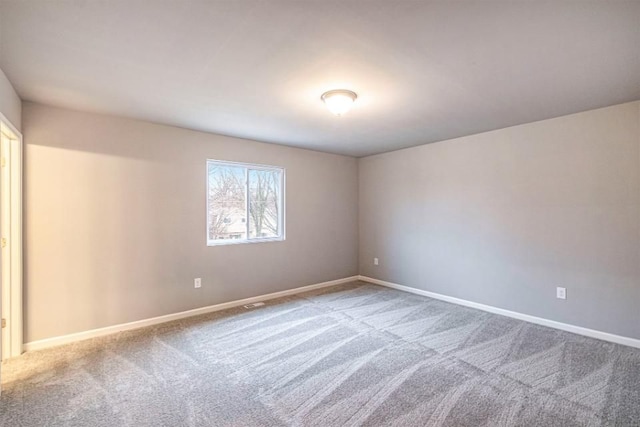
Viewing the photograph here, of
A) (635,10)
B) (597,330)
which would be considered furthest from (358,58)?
(597,330)

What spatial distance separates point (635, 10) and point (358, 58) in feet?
4.79

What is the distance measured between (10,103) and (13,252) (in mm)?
1283

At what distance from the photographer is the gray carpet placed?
1.92 m

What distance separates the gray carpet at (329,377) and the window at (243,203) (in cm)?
124

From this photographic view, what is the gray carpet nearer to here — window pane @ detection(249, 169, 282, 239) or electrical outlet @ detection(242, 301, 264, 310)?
electrical outlet @ detection(242, 301, 264, 310)

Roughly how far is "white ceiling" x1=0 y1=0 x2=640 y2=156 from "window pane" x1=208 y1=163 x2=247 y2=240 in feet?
3.31

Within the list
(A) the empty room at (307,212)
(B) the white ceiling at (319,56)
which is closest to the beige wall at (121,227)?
(A) the empty room at (307,212)

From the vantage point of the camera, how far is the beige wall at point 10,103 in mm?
2295

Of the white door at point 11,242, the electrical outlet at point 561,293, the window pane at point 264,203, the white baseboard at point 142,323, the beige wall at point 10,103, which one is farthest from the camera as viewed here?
the window pane at point 264,203

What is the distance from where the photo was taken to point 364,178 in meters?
5.56

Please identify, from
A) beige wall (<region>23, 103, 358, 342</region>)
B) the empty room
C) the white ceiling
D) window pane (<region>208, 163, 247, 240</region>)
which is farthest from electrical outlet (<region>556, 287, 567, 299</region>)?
window pane (<region>208, 163, 247, 240</region>)

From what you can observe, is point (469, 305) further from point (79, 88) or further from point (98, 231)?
point (79, 88)

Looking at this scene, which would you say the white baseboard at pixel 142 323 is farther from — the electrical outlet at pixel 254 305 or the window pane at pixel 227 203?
the window pane at pixel 227 203

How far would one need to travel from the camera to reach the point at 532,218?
353cm
